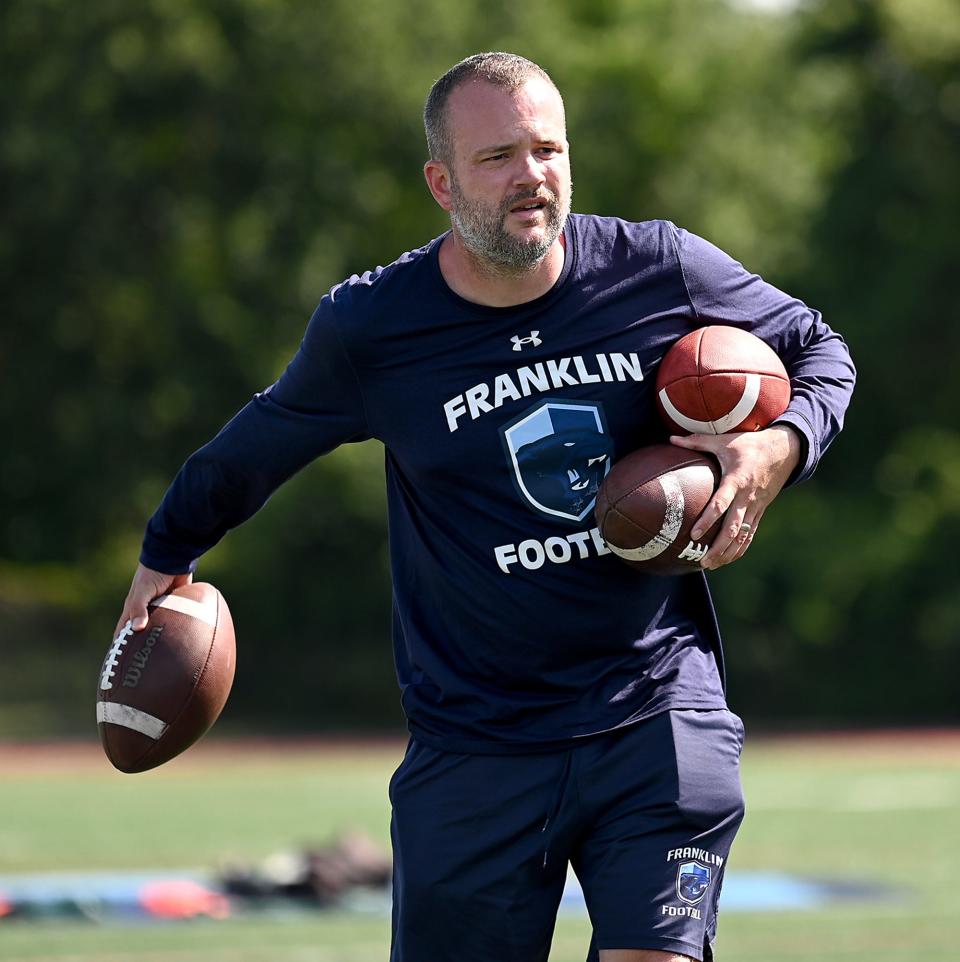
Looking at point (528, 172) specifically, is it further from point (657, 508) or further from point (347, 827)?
point (347, 827)

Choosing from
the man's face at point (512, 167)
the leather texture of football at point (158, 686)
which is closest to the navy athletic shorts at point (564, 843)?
the leather texture of football at point (158, 686)

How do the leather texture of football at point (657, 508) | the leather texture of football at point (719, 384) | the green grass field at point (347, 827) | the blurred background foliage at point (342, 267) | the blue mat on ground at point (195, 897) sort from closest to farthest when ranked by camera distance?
the leather texture of football at point (657, 508) < the leather texture of football at point (719, 384) < the green grass field at point (347, 827) < the blue mat on ground at point (195, 897) < the blurred background foliage at point (342, 267)

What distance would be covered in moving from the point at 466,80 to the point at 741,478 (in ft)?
3.14

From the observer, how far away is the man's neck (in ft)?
12.4

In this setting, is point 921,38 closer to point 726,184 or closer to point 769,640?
point 726,184

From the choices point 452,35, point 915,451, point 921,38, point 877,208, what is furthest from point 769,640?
point 452,35

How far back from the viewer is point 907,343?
28.0 m

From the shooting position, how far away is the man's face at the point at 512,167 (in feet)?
11.9

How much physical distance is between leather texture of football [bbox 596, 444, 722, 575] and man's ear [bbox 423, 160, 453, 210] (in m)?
0.66

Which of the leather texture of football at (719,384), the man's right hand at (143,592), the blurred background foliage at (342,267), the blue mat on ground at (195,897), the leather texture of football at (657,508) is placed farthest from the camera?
the blurred background foliage at (342,267)

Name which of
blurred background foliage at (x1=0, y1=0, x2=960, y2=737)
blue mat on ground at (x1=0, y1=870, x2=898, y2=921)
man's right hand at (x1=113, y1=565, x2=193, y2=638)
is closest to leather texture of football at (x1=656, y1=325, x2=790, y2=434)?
man's right hand at (x1=113, y1=565, x2=193, y2=638)

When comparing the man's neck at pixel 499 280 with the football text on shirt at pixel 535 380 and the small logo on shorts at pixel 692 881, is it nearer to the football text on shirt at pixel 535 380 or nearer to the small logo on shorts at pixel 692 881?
the football text on shirt at pixel 535 380

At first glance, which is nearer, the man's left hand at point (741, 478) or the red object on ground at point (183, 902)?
the man's left hand at point (741, 478)

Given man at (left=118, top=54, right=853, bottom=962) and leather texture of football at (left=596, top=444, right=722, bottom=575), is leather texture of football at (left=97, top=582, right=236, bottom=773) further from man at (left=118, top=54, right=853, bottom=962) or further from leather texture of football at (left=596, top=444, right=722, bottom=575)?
leather texture of football at (left=596, top=444, right=722, bottom=575)
